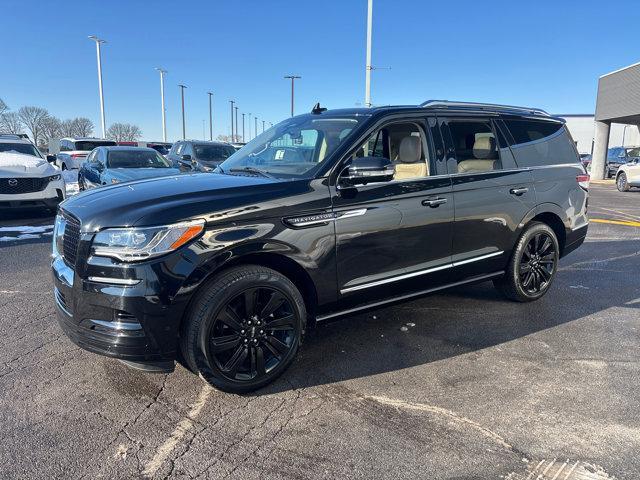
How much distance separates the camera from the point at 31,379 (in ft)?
11.0

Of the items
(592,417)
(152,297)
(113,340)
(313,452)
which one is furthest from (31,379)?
(592,417)

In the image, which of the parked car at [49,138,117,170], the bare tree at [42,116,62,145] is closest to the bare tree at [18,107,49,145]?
the bare tree at [42,116,62,145]

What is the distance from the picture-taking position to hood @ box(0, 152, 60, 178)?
9.12 meters

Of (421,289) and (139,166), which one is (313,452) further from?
(139,166)

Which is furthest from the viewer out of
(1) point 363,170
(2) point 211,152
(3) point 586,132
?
(3) point 586,132

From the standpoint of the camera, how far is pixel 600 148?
2858 cm

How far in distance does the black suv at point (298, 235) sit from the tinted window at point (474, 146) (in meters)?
0.01

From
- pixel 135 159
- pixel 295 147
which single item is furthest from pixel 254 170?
pixel 135 159

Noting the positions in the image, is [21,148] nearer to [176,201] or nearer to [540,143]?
[176,201]

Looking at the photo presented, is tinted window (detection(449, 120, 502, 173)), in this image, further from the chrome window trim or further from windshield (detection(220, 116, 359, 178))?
windshield (detection(220, 116, 359, 178))

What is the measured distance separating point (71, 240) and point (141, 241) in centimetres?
66

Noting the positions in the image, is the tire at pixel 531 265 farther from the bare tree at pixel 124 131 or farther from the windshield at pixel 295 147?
the bare tree at pixel 124 131

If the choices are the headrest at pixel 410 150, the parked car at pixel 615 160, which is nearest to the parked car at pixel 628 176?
the parked car at pixel 615 160

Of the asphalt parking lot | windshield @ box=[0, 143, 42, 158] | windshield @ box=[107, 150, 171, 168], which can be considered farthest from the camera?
windshield @ box=[0, 143, 42, 158]
